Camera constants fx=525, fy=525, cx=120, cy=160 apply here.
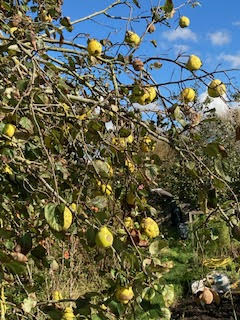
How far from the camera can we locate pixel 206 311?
390 centimetres

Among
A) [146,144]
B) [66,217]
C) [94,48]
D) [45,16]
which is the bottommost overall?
[66,217]

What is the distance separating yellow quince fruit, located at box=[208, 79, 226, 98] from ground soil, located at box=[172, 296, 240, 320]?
2.75m

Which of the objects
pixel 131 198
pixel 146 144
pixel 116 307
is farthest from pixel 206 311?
pixel 116 307

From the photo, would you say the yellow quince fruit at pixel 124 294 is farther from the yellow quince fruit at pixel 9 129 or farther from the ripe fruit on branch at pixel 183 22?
the ripe fruit on branch at pixel 183 22

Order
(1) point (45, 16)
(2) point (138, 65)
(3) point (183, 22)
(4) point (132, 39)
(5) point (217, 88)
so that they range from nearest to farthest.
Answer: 1. (5) point (217, 88)
2. (2) point (138, 65)
3. (4) point (132, 39)
4. (3) point (183, 22)
5. (1) point (45, 16)

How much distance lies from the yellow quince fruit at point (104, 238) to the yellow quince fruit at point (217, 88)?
42cm

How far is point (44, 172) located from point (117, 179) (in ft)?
1.19

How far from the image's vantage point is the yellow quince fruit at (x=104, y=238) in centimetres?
94

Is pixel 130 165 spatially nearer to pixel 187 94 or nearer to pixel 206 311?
pixel 187 94

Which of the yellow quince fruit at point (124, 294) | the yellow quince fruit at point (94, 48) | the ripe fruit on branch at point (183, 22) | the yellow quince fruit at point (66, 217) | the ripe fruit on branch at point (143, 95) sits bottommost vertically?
the yellow quince fruit at point (124, 294)

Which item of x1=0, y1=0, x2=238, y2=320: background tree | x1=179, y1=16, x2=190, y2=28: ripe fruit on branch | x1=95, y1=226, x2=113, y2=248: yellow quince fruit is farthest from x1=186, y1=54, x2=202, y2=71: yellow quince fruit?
x1=179, y1=16, x2=190, y2=28: ripe fruit on branch

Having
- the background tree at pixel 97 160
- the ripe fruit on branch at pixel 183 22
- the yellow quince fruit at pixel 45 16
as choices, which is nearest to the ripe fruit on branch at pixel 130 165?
the background tree at pixel 97 160

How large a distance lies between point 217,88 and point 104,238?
46 centimetres

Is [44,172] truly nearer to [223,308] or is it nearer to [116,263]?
[116,263]
